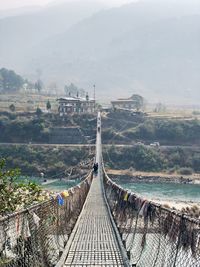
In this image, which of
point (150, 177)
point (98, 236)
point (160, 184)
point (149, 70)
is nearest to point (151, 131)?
point (150, 177)

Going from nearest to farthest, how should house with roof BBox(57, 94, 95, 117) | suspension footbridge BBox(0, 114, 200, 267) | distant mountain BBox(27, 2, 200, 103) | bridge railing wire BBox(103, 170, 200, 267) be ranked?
bridge railing wire BBox(103, 170, 200, 267)
suspension footbridge BBox(0, 114, 200, 267)
house with roof BBox(57, 94, 95, 117)
distant mountain BBox(27, 2, 200, 103)

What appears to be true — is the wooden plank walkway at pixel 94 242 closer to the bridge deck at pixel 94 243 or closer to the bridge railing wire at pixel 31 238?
the bridge deck at pixel 94 243

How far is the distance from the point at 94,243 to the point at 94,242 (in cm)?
6

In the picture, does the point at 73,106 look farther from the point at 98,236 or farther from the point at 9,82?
the point at 98,236

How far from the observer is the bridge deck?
18.5ft

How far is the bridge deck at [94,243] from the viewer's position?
222 inches

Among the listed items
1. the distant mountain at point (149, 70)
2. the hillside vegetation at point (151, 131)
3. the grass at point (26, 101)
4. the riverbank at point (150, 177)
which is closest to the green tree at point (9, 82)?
the grass at point (26, 101)

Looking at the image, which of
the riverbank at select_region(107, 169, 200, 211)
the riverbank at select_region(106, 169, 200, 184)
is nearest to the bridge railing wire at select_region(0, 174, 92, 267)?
the riverbank at select_region(107, 169, 200, 211)

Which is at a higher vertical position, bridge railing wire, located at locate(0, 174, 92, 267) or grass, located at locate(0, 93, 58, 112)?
grass, located at locate(0, 93, 58, 112)

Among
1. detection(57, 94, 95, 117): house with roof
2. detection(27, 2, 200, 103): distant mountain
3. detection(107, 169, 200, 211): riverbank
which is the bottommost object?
detection(107, 169, 200, 211): riverbank

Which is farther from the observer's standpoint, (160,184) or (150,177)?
(150,177)

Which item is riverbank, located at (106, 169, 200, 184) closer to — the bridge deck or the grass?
the grass

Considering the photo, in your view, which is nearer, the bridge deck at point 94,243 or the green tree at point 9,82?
the bridge deck at point 94,243

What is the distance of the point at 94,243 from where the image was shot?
6.59 metres
